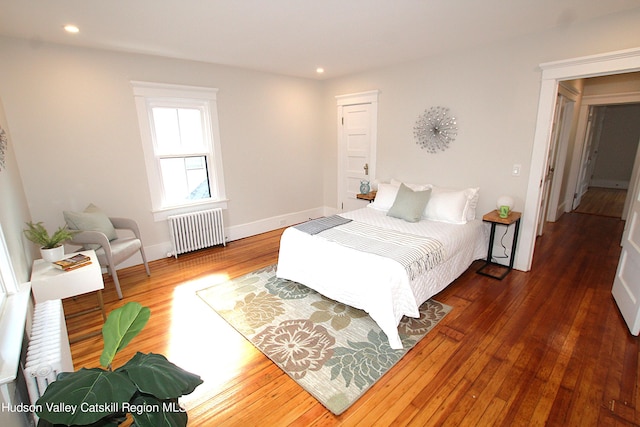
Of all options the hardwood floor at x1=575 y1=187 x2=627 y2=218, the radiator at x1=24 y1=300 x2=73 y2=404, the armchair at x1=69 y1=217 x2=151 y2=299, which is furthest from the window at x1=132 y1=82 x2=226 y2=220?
the hardwood floor at x1=575 y1=187 x2=627 y2=218

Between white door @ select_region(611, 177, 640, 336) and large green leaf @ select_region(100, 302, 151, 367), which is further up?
large green leaf @ select_region(100, 302, 151, 367)

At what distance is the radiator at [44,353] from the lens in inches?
53.6

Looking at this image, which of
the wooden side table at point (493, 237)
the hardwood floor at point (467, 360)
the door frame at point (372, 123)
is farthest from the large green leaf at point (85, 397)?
the door frame at point (372, 123)

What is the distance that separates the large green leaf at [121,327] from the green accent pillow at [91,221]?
2.28 m

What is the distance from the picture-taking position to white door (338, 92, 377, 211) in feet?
15.4

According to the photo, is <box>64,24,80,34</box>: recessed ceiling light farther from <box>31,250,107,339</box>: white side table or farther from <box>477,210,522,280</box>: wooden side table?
<box>477,210,522,280</box>: wooden side table

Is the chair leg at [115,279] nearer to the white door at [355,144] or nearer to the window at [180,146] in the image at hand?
the window at [180,146]

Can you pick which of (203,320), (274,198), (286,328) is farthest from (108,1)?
(274,198)

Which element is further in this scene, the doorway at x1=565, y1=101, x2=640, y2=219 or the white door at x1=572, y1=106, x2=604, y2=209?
the doorway at x1=565, y1=101, x2=640, y2=219

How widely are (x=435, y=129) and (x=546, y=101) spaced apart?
1188 mm

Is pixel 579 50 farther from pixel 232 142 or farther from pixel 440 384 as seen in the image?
pixel 232 142

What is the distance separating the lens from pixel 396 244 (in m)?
2.75

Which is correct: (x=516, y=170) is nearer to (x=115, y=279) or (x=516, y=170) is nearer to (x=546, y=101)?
(x=546, y=101)

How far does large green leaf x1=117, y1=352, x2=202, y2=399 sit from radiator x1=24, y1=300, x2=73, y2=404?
600 millimetres
